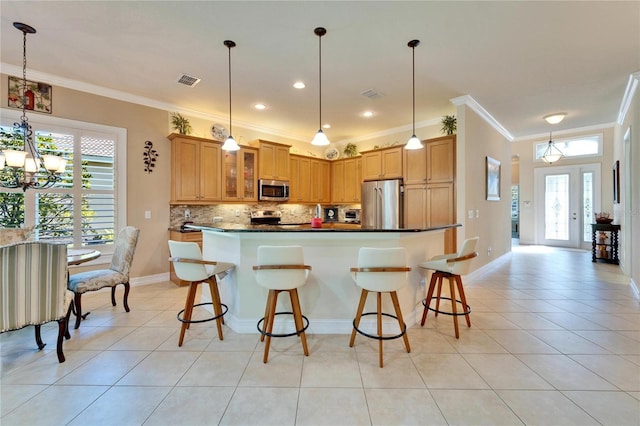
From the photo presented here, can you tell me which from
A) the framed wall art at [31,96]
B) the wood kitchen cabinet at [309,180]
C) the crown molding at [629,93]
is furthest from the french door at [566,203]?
the framed wall art at [31,96]

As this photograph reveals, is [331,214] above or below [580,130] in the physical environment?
below

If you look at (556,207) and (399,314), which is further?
(556,207)

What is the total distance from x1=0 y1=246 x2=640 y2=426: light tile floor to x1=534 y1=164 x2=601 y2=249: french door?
16.6ft

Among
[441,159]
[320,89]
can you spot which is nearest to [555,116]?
[441,159]

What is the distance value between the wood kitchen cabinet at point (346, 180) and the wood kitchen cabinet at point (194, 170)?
2776 millimetres

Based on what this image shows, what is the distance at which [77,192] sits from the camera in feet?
12.5

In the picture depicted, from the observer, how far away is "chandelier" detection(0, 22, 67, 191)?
2643 millimetres

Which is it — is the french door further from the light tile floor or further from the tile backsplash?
the tile backsplash

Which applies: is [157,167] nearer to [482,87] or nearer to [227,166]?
[227,166]

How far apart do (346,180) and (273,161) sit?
5.87ft

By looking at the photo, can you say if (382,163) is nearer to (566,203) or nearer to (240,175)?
(240,175)

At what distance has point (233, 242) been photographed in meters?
2.79

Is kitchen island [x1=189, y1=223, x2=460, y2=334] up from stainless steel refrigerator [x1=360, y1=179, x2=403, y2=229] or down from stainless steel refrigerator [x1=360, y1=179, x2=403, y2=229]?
down

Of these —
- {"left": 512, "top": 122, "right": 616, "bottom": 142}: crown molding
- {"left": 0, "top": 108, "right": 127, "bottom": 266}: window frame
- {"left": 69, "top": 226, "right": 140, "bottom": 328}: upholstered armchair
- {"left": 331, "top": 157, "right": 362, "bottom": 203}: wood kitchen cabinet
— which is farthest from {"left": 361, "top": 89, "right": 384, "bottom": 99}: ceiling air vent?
{"left": 512, "top": 122, "right": 616, "bottom": 142}: crown molding
